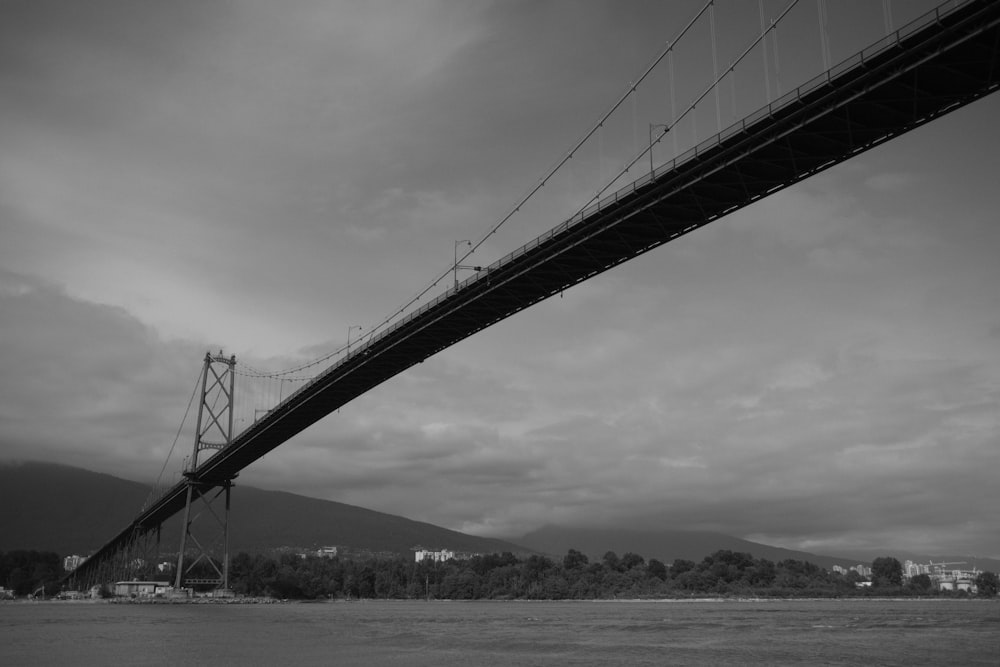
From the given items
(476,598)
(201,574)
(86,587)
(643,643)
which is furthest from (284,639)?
Answer: (86,587)

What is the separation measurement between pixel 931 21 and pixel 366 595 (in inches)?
4204

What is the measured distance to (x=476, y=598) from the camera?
112 meters

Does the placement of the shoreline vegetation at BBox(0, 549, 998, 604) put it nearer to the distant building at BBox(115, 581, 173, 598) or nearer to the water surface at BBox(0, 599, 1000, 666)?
the distant building at BBox(115, 581, 173, 598)

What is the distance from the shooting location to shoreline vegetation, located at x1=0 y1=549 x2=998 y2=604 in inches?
4114

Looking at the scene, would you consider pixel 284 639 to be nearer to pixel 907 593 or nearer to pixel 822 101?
pixel 822 101

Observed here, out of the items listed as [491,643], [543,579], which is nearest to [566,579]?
[543,579]

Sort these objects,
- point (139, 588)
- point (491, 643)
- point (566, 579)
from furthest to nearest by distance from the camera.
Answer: point (566, 579) → point (139, 588) → point (491, 643)

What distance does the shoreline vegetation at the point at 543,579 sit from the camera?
10450 cm

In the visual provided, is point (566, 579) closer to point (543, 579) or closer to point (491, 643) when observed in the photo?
point (543, 579)

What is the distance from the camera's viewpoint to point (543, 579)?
363 feet

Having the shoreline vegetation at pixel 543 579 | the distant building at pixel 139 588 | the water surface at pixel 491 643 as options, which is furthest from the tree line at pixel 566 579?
the water surface at pixel 491 643

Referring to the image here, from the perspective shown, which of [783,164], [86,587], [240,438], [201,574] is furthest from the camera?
[86,587]

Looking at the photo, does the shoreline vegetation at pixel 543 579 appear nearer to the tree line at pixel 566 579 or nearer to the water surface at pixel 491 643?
the tree line at pixel 566 579

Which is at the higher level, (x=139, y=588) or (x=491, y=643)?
(x=491, y=643)
